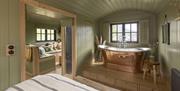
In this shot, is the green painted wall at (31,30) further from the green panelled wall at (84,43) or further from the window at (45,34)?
the green panelled wall at (84,43)

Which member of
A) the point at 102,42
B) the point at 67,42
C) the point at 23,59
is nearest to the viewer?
the point at 23,59

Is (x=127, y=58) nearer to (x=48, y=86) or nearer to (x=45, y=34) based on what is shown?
(x=48, y=86)

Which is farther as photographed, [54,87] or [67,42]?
[67,42]

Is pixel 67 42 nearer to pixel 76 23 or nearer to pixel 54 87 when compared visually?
pixel 76 23

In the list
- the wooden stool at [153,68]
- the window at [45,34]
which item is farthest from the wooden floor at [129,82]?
the window at [45,34]

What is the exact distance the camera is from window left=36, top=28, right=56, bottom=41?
7524 millimetres

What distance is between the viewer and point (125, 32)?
6508mm

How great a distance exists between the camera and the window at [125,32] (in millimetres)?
6305

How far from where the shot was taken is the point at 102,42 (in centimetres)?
688

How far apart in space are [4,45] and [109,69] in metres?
3.75

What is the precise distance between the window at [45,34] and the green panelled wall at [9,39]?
16.7ft

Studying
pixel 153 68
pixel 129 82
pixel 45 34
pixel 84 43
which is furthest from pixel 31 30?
pixel 153 68

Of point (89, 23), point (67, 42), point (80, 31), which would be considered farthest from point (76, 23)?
point (89, 23)

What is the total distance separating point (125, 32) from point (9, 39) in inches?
196
